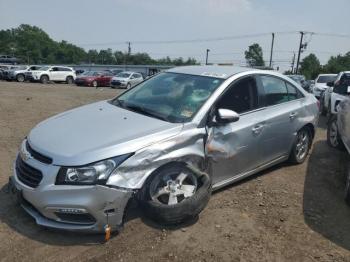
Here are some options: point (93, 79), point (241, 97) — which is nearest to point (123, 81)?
point (93, 79)

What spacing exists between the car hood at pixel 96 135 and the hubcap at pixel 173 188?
44 cm

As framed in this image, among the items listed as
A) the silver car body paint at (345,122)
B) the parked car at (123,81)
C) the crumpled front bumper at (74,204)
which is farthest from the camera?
the parked car at (123,81)

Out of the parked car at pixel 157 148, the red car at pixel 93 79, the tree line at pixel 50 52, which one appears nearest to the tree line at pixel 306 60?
the tree line at pixel 50 52

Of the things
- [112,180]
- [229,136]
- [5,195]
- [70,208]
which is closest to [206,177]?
[229,136]

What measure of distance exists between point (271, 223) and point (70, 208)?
2.22 metres

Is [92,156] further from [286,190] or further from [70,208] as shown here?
[286,190]

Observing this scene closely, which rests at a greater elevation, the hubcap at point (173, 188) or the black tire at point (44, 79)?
the hubcap at point (173, 188)

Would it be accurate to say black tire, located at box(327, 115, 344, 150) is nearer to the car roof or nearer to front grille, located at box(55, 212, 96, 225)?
the car roof

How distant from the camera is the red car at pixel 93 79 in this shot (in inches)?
1210

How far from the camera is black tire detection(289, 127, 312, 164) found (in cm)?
594

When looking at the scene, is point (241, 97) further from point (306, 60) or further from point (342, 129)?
point (306, 60)

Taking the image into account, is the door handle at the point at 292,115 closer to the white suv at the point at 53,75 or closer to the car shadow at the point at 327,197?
the car shadow at the point at 327,197

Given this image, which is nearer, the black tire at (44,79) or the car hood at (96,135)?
the car hood at (96,135)

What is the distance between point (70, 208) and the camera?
3.37 metres
